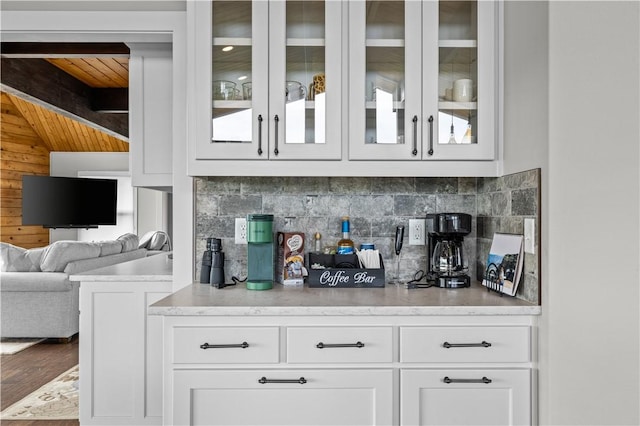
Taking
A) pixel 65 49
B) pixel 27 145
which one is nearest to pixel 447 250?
pixel 65 49

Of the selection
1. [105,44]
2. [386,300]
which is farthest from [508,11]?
[105,44]

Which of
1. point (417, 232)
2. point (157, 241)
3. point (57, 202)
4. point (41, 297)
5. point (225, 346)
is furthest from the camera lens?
point (157, 241)

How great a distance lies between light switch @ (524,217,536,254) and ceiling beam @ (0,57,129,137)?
358 cm

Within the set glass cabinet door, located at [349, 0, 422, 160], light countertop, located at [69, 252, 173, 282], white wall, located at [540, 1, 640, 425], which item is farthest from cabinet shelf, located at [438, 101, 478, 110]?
light countertop, located at [69, 252, 173, 282]

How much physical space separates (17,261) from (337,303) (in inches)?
158

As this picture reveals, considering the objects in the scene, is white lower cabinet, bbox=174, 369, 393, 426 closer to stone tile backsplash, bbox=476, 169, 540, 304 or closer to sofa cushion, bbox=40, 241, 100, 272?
stone tile backsplash, bbox=476, 169, 540, 304

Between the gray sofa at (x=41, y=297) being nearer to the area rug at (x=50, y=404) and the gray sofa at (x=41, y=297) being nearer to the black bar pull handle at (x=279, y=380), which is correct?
the area rug at (x=50, y=404)

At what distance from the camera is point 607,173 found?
1.50 meters

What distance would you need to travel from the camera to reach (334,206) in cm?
226

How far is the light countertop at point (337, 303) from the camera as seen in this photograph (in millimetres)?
1642

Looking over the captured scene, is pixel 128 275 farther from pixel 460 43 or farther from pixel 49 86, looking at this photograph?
pixel 49 86

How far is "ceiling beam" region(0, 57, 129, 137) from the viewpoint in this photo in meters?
3.69

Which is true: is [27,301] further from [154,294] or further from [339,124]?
[339,124]

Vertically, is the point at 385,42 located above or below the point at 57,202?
above
